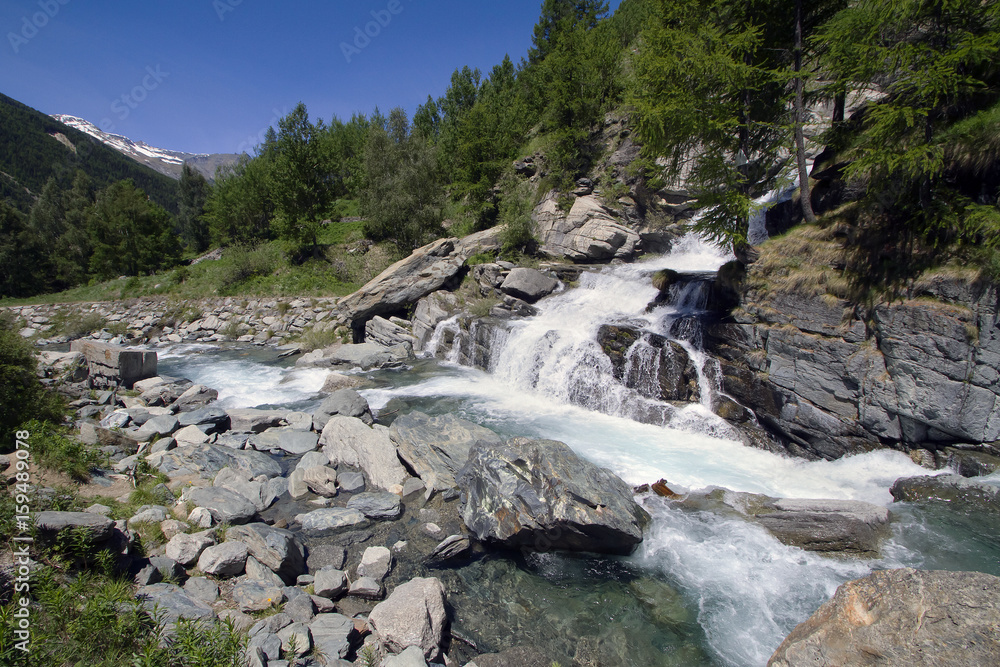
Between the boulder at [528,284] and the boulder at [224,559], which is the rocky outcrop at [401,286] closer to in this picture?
the boulder at [528,284]

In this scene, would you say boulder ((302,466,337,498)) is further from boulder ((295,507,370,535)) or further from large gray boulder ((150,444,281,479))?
large gray boulder ((150,444,281,479))

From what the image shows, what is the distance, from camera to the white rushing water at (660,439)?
638 cm

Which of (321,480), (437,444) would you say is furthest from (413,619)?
(437,444)

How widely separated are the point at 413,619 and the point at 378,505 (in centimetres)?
319

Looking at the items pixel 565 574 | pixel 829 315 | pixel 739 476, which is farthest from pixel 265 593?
pixel 829 315

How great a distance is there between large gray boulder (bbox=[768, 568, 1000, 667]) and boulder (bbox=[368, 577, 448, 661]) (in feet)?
12.0

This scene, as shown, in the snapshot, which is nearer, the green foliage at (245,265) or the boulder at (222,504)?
the boulder at (222,504)

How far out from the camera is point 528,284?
2111 cm

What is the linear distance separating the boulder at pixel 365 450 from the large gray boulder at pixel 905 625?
732 cm

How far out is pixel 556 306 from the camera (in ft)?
65.7

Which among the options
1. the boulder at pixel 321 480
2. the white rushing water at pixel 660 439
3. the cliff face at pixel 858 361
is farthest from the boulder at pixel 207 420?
the cliff face at pixel 858 361

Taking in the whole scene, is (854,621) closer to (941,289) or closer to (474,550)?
(474,550)

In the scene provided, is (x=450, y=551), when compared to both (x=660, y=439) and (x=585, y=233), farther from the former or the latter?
(x=585, y=233)

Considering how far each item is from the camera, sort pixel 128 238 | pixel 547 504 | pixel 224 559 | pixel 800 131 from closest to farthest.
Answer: pixel 224 559 → pixel 547 504 → pixel 800 131 → pixel 128 238
